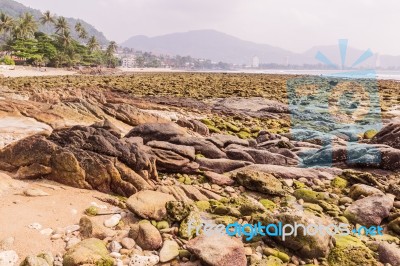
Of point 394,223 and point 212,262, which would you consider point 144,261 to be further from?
point 394,223

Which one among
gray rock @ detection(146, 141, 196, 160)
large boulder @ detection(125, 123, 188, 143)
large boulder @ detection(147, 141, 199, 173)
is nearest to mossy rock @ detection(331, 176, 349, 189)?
large boulder @ detection(147, 141, 199, 173)

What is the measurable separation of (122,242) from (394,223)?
5636 mm

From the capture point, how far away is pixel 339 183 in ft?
29.9

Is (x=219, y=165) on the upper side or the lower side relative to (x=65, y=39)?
lower

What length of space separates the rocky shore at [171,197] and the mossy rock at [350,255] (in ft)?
0.06

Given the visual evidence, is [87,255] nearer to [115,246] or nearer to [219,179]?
[115,246]

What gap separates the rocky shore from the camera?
514 centimetres

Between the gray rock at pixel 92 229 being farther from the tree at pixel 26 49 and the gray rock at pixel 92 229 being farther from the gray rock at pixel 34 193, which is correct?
the tree at pixel 26 49

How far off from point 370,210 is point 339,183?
7.06 feet

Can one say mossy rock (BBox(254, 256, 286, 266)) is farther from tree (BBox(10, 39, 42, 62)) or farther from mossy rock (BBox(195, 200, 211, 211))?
tree (BBox(10, 39, 42, 62))

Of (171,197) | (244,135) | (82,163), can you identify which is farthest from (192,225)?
(244,135)

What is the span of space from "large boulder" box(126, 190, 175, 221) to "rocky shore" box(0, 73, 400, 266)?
0.07ft

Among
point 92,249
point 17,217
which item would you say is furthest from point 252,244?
point 17,217

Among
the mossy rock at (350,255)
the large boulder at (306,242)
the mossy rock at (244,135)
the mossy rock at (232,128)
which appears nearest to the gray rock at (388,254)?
the mossy rock at (350,255)
